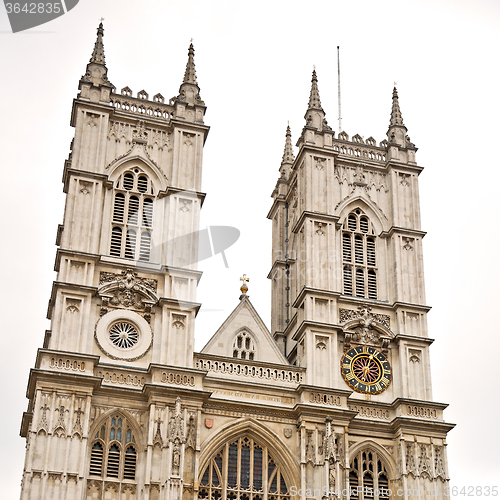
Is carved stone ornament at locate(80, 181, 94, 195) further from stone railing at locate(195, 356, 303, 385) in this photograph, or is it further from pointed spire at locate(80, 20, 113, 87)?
stone railing at locate(195, 356, 303, 385)

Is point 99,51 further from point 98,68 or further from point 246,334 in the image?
point 246,334

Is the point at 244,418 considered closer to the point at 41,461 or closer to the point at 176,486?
the point at 176,486

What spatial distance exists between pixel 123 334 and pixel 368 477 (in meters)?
10.3

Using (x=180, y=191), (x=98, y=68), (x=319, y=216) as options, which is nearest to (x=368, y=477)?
(x=319, y=216)

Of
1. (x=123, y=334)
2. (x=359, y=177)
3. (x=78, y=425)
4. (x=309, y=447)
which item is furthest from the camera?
(x=359, y=177)

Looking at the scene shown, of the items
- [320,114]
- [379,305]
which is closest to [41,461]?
[379,305]

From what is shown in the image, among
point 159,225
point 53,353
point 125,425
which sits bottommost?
point 125,425

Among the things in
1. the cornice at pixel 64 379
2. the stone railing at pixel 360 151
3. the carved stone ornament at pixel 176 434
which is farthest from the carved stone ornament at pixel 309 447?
the stone railing at pixel 360 151

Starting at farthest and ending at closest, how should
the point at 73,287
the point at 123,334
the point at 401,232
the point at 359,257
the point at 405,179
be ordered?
the point at 405,179 < the point at 401,232 < the point at 359,257 < the point at 123,334 < the point at 73,287

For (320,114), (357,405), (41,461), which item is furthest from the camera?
(320,114)

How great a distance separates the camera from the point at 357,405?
36031 millimetres

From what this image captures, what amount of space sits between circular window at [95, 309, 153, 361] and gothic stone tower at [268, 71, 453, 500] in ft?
20.1

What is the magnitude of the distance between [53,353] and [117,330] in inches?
111

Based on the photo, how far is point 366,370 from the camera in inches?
1459
